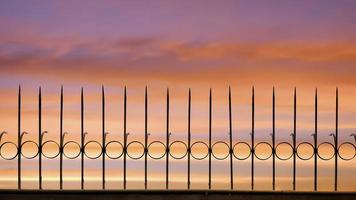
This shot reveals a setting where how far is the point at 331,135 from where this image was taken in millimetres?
8422

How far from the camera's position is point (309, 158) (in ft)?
27.1

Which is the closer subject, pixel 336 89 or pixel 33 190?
pixel 33 190

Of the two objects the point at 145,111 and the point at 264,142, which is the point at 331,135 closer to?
the point at 264,142

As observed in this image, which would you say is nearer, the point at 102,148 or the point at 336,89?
the point at 102,148

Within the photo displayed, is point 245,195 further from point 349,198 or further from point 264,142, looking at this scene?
point 349,198

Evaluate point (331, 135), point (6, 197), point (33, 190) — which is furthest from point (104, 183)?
point (331, 135)

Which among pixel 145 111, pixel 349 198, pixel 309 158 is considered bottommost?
pixel 349 198

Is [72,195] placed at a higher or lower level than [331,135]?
lower

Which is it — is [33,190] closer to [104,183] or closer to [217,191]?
[104,183]

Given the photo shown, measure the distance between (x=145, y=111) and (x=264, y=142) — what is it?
95.5 inches

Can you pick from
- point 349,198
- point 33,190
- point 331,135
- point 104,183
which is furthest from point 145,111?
point 349,198

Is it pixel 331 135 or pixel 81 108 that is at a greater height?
pixel 81 108

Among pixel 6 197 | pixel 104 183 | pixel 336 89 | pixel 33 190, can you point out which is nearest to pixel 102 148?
pixel 104 183

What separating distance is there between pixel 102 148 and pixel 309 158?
13.4 ft
